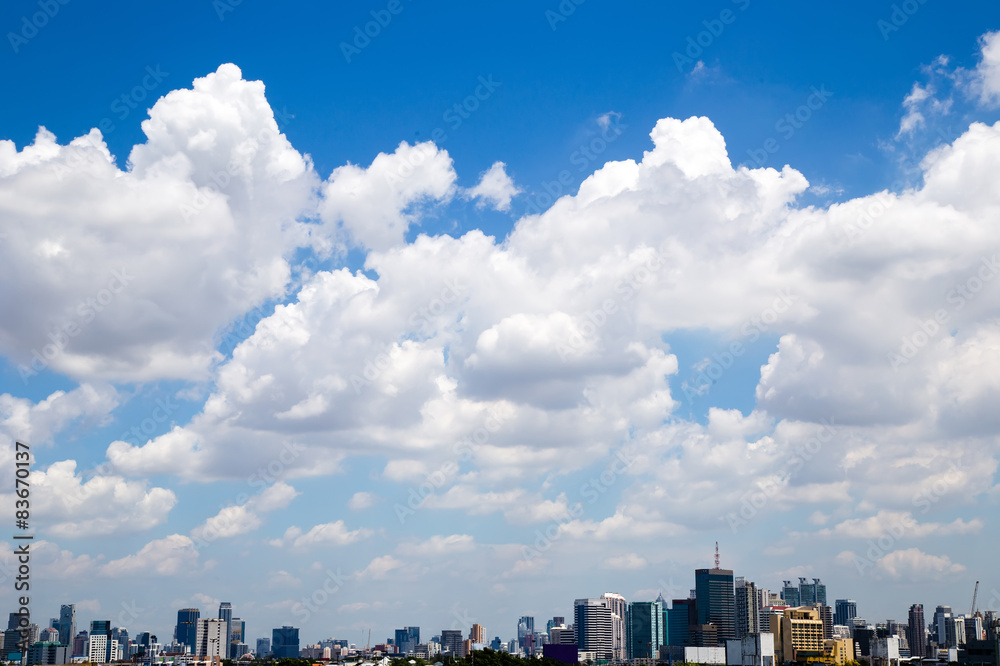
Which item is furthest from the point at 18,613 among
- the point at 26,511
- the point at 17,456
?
the point at 17,456

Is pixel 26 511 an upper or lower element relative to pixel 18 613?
upper

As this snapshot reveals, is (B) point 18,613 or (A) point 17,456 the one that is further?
(B) point 18,613

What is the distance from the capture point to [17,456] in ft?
243

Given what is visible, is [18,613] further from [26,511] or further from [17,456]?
[17,456]

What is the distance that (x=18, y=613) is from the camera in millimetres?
80750

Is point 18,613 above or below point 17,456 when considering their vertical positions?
below

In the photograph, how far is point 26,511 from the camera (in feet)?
249

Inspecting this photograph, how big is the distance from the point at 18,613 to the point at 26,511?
11.4 metres

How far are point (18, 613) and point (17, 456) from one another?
16.4 meters
